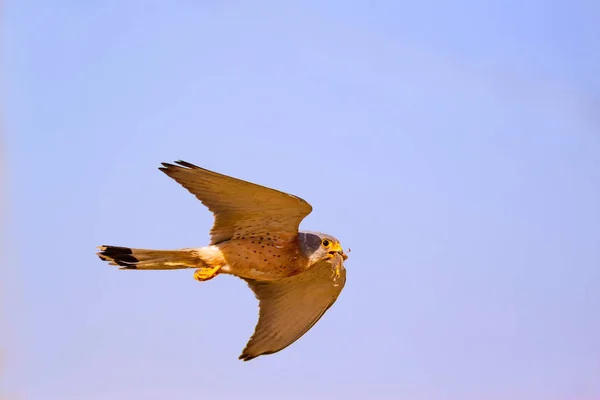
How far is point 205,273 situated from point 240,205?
777mm

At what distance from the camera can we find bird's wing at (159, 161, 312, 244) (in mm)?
7445

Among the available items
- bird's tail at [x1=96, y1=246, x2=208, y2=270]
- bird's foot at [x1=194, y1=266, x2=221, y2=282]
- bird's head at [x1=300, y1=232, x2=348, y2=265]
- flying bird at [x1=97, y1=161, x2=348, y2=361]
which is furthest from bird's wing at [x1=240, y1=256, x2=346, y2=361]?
bird's tail at [x1=96, y1=246, x2=208, y2=270]

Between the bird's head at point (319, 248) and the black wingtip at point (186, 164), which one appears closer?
the black wingtip at point (186, 164)

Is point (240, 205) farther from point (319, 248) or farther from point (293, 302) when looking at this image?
point (293, 302)

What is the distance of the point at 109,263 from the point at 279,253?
1654 millimetres

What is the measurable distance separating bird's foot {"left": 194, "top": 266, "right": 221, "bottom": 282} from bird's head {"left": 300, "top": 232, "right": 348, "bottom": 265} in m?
0.92

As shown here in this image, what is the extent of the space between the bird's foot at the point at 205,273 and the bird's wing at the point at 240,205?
0.88 ft

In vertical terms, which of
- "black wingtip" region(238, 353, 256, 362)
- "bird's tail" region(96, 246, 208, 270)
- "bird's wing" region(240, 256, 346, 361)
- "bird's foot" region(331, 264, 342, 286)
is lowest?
"black wingtip" region(238, 353, 256, 362)

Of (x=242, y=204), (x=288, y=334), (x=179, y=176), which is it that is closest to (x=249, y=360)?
(x=288, y=334)

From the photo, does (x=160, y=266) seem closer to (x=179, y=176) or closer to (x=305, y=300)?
(x=179, y=176)

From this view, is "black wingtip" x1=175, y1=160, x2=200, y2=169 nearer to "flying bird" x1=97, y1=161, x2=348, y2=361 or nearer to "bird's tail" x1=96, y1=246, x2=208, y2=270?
"flying bird" x1=97, y1=161, x2=348, y2=361

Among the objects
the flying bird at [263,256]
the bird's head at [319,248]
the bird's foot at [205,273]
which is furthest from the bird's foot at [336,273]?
the bird's foot at [205,273]

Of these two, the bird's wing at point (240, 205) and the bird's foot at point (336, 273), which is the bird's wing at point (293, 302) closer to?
the bird's foot at point (336, 273)

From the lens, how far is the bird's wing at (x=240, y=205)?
24.4ft
